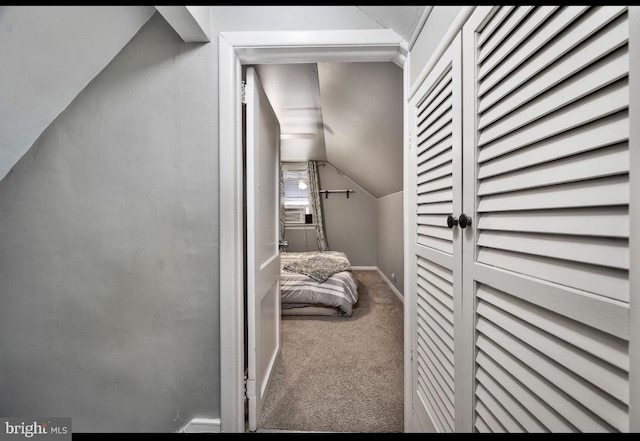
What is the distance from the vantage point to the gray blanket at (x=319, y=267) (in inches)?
127

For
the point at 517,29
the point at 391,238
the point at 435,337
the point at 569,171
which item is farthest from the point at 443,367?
the point at 391,238

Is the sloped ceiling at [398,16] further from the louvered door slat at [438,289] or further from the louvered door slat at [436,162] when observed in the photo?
the louvered door slat at [438,289]

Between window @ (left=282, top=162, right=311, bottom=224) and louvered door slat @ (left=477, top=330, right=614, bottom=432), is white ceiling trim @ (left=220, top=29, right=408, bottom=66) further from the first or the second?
Result: window @ (left=282, top=162, right=311, bottom=224)

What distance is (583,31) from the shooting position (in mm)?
450

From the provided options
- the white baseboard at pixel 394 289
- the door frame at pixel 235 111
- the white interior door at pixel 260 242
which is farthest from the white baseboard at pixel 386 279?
the door frame at pixel 235 111

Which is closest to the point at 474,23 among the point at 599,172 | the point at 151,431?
A: the point at 599,172

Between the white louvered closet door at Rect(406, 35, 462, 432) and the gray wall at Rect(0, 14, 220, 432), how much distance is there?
2.92ft

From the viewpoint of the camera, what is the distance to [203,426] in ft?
4.12

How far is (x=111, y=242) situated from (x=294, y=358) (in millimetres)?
1506

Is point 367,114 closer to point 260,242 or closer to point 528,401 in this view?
point 260,242

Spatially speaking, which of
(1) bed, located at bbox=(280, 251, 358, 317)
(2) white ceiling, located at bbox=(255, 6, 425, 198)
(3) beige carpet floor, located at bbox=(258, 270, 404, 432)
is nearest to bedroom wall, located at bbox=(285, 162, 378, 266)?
(2) white ceiling, located at bbox=(255, 6, 425, 198)

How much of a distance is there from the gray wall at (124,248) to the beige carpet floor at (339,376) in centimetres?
55

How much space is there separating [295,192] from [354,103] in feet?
10.9

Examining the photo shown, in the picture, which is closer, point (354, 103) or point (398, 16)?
point (398, 16)
